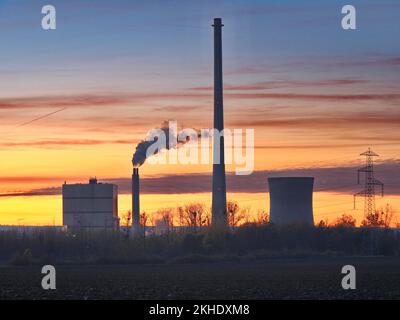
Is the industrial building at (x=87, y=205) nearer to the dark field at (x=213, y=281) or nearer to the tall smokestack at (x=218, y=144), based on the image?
the tall smokestack at (x=218, y=144)

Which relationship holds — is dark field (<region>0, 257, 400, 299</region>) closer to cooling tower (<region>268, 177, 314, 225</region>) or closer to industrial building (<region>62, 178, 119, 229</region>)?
cooling tower (<region>268, 177, 314, 225</region>)

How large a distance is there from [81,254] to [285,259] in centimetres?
1463

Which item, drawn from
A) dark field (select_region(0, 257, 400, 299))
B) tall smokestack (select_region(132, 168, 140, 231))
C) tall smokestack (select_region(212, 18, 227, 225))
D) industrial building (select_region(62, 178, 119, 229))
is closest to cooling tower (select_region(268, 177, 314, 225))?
tall smokestack (select_region(212, 18, 227, 225))

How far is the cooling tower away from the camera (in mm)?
93125

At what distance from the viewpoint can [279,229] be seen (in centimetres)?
8969

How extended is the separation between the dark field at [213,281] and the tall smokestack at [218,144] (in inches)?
406

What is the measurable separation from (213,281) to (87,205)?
46.4 meters

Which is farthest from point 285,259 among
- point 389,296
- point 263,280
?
point 389,296

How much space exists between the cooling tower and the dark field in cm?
1408

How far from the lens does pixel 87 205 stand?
101938 millimetres

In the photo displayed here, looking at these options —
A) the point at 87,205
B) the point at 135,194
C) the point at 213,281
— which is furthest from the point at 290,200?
the point at 213,281

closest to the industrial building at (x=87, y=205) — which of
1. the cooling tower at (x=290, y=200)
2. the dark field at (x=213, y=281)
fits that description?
the cooling tower at (x=290, y=200)

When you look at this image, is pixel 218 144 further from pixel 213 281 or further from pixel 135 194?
pixel 213 281
